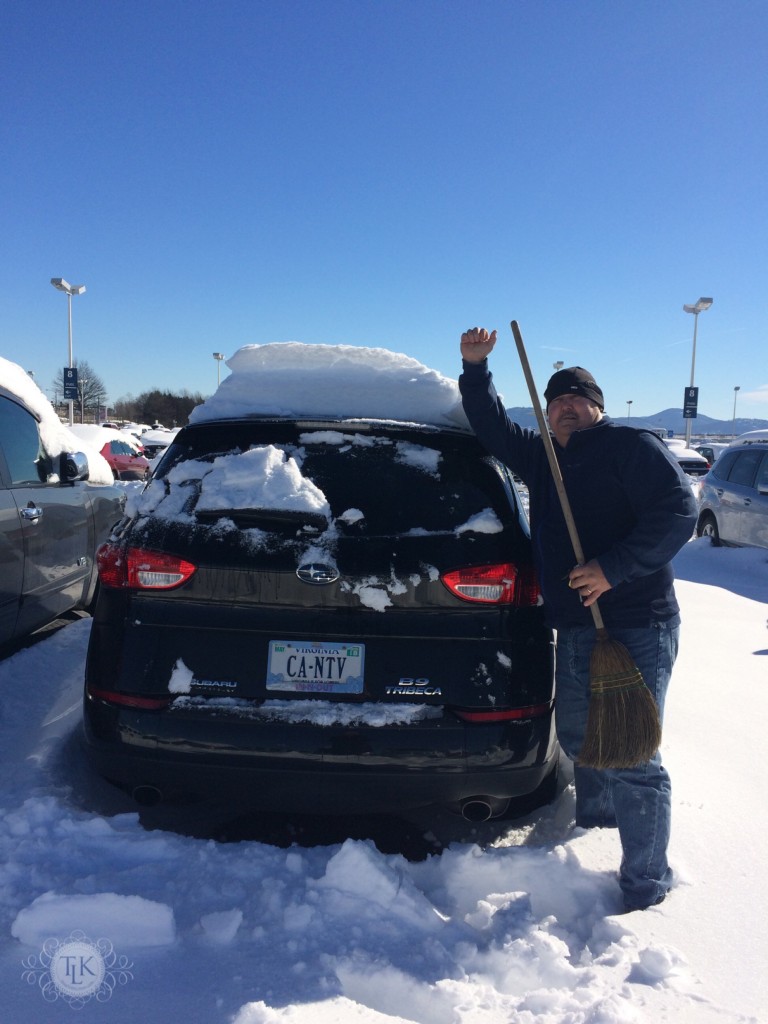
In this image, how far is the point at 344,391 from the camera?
3.04 meters

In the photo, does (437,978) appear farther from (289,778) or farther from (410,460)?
(410,460)

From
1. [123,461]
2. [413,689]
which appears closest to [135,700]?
[413,689]

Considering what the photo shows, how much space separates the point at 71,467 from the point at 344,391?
2701mm

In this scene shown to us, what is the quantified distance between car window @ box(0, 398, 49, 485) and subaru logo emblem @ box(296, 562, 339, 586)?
2.74m

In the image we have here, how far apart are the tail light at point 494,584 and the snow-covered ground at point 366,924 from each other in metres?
0.90

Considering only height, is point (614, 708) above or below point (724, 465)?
below

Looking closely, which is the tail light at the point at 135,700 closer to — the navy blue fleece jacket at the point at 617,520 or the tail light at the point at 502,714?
the tail light at the point at 502,714

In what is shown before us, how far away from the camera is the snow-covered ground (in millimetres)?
1880

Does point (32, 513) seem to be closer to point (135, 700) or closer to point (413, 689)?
Result: point (135, 700)

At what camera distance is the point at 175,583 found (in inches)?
95.5

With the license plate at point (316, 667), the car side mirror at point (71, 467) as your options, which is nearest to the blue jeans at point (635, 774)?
the license plate at point (316, 667)

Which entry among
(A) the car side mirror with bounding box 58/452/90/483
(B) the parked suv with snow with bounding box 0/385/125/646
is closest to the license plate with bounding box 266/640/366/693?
(B) the parked suv with snow with bounding box 0/385/125/646

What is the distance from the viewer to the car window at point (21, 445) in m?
4.37

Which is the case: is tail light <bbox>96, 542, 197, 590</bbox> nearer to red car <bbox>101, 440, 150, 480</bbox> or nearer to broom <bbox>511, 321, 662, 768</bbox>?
broom <bbox>511, 321, 662, 768</bbox>
